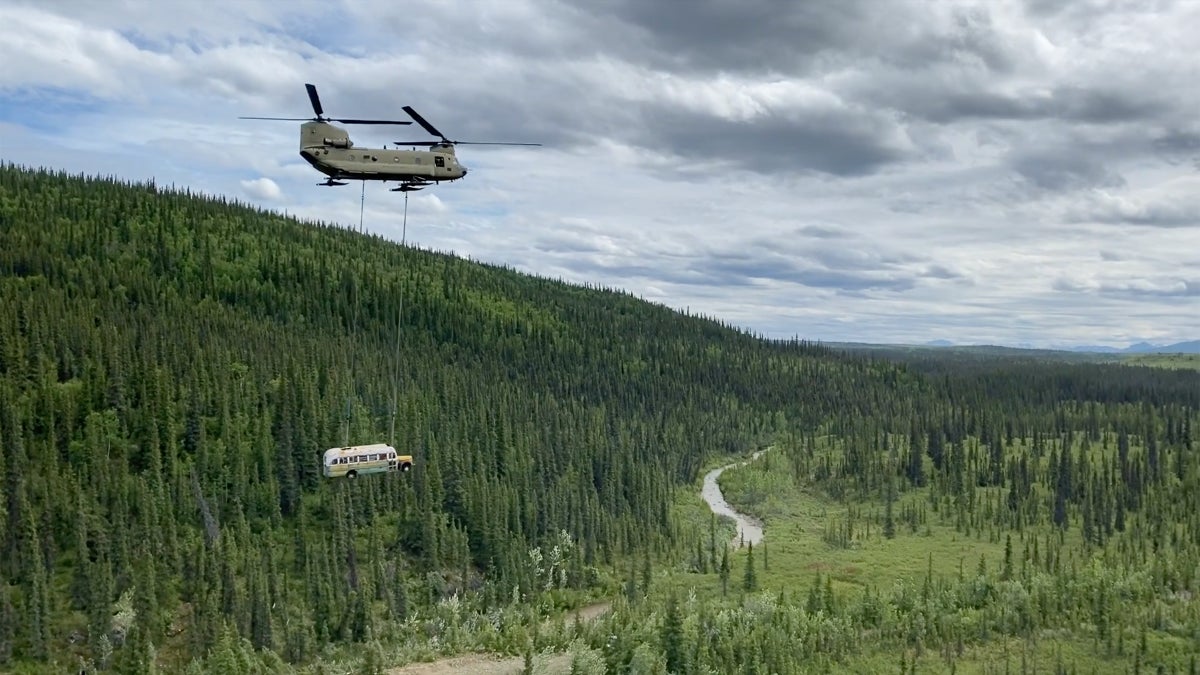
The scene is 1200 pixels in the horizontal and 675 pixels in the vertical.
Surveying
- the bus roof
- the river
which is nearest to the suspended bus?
the bus roof

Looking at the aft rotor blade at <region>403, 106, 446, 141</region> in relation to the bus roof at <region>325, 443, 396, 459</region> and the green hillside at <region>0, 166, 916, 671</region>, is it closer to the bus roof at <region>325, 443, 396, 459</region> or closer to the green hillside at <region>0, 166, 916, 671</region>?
the bus roof at <region>325, 443, 396, 459</region>

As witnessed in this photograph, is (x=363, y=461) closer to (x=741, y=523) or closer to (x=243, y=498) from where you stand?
(x=243, y=498)

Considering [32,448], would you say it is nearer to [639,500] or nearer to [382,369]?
[382,369]

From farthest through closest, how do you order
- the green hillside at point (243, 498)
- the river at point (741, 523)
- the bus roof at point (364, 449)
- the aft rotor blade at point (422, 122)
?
the river at point (741, 523)
the green hillside at point (243, 498)
the bus roof at point (364, 449)
the aft rotor blade at point (422, 122)

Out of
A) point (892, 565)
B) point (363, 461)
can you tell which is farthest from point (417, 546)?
point (892, 565)

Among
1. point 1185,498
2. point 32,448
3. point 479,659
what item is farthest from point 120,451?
point 1185,498

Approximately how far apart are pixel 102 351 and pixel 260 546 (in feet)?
172

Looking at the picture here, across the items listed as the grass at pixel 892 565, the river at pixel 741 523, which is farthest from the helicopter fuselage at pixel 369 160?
the river at pixel 741 523

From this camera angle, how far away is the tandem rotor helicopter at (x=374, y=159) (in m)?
52.3

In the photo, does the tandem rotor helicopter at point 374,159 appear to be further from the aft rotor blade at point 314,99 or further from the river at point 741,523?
the river at point 741,523

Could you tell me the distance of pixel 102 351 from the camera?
142250mm

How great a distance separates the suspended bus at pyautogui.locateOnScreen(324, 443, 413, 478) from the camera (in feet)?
242

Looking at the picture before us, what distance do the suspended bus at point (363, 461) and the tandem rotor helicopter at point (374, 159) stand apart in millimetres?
26916

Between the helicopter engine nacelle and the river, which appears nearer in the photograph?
the helicopter engine nacelle
